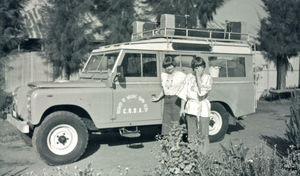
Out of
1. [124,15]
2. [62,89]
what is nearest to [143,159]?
[62,89]

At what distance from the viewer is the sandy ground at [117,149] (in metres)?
5.70

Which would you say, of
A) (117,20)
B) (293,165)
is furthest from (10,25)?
(293,165)

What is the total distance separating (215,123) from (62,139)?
355cm

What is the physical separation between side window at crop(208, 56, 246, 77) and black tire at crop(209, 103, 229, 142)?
2.50 feet

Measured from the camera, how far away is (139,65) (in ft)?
22.8

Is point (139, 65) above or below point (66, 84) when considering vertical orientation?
above

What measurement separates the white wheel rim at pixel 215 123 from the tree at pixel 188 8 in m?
4.41

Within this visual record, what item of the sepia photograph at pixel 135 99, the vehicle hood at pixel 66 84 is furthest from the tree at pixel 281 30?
the vehicle hood at pixel 66 84

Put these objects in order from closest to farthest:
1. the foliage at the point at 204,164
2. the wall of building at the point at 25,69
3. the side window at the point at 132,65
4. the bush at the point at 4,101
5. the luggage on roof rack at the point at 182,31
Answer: the foliage at the point at 204,164, the side window at the point at 132,65, the luggage on roof rack at the point at 182,31, the bush at the point at 4,101, the wall of building at the point at 25,69

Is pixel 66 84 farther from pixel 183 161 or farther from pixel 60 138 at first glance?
pixel 183 161

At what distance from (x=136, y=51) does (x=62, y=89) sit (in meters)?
1.69

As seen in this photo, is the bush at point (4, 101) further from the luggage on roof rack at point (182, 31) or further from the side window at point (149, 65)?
the side window at point (149, 65)

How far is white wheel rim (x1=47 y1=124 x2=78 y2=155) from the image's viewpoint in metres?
5.98

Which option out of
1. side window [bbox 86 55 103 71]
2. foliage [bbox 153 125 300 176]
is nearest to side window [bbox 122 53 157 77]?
side window [bbox 86 55 103 71]
